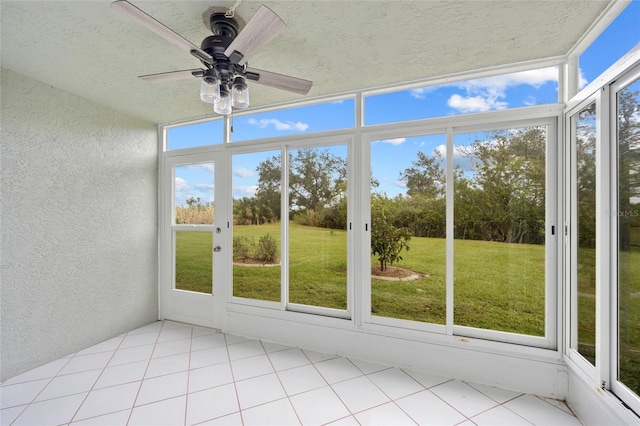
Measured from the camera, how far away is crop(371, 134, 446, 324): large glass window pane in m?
2.37

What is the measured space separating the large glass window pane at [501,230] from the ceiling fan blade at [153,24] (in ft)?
6.85

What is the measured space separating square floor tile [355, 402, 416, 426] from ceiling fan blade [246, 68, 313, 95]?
2.19 m

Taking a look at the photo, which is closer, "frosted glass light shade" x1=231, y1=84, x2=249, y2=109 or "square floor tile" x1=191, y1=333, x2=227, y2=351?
"frosted glass light shade" x1=231, y1=84, x2=249, y2=109

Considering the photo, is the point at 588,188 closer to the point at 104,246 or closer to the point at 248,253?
the point at 248,253

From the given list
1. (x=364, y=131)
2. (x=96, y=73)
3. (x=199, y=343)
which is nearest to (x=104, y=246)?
(x=199, y=343)

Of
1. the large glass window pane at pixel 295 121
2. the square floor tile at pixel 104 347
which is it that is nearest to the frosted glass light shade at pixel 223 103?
the large glass window pane at pixel 295 121

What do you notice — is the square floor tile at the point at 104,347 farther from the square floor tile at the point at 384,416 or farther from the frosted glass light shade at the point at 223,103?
the frosted glass light shade at the point at 223,103

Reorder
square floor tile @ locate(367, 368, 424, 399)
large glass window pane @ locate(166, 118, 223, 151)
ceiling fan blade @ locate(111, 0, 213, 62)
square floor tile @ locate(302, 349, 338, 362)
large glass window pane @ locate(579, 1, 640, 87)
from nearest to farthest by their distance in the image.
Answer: ceiling fan blade @ locate(111, 0, 213, 62) → large glass window pane @ locate(579, 1, 640, 87) → square floor tile @ locate(367, 368, 424, 399) → square floor tile @ locate(302, 349, 338, 362) → large glass window pane @ locate(166, 118, 223, 151)

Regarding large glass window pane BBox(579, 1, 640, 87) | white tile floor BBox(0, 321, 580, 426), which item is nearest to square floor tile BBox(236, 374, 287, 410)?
white tile floor BBox(0, 321, 580, 426)

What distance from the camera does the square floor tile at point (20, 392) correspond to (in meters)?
1.88

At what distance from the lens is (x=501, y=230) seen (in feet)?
7.16

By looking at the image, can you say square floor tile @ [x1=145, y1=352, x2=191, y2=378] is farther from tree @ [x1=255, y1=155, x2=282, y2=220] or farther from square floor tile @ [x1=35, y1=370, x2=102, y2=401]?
tree @ [x1=255, y1=155, x2=282, y2=220]

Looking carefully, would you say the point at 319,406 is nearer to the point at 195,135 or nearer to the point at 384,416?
the point at 384,416

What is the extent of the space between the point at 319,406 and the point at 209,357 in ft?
4.06
